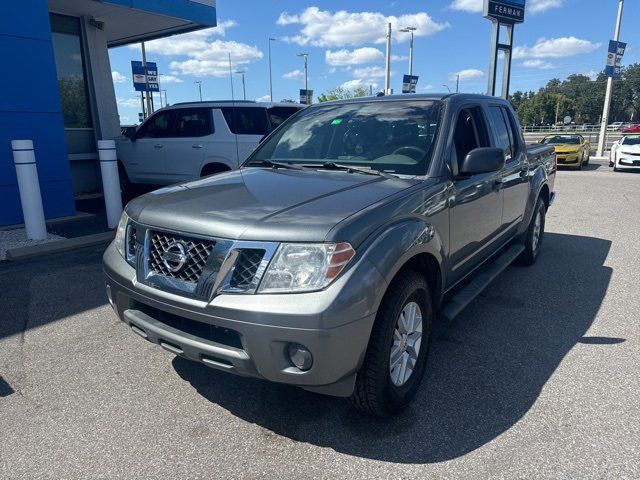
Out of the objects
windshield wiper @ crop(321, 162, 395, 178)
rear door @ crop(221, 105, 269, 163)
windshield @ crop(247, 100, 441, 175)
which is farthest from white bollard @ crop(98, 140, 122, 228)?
windshield wiper @ crop(321, 162, 395, 178)

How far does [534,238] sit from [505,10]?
11303 millimetres

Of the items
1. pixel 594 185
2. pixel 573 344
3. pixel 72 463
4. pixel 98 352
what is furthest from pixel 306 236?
pixel 594 185

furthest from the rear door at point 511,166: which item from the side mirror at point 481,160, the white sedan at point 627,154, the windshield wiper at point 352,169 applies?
the white sedan at point 627,154

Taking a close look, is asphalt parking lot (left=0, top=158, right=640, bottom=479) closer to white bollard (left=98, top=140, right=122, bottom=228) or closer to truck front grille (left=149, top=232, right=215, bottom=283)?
truck front grille (left=149, top=232, right=215, bottom=283)

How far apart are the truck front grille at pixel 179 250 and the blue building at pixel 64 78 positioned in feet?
21.1

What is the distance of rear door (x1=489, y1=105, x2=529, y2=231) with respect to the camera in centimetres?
449

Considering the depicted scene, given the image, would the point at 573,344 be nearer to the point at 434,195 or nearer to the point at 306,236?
the point at 434,195

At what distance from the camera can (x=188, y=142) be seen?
891 centimetres

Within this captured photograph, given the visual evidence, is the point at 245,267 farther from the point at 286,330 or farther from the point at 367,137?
the point at 367,137

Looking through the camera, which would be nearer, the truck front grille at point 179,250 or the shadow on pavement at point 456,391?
the truck front grille at point 179,250

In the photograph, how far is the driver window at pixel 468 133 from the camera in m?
3.56

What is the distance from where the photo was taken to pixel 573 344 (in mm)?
3734

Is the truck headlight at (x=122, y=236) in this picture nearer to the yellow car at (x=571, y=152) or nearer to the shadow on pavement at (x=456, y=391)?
the shadow on pavement at (x=456, y=391)

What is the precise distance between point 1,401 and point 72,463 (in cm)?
92
